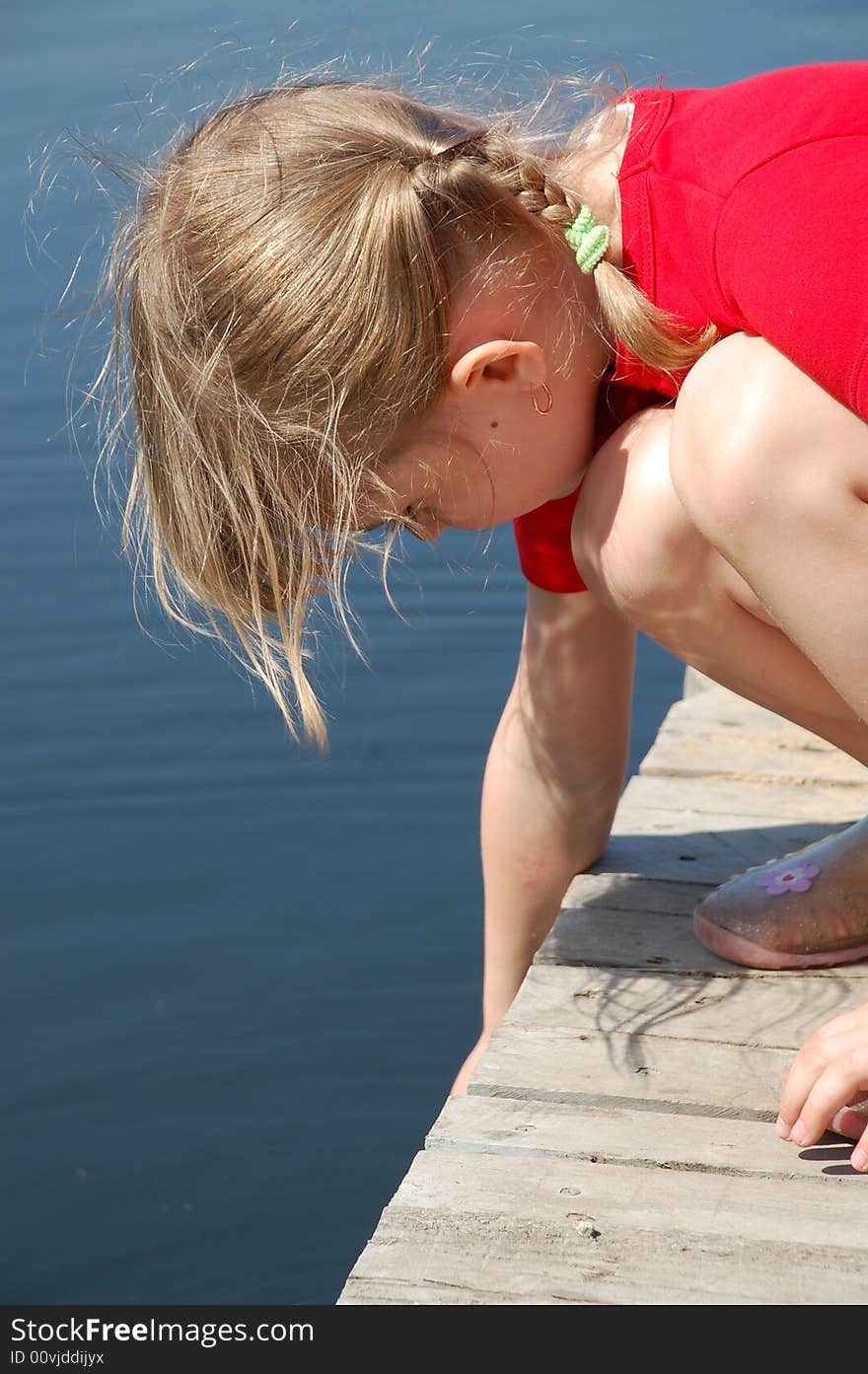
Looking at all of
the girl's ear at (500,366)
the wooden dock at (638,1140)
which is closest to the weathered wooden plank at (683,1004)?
the wooden dock at (638,1140)

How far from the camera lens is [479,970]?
6.89 ft

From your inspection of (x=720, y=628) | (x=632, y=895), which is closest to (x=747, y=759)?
(x=632, y=895)

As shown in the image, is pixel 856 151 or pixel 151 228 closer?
pixel 856 151

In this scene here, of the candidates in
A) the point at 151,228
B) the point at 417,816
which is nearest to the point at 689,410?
the point at 151,228

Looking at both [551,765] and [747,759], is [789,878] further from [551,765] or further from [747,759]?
[747,759]

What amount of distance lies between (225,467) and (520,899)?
2.16 ft

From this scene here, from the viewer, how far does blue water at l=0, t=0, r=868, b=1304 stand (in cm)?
171

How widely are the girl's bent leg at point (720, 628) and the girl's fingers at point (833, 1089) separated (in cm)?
29

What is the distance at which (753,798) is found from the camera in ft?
6.13

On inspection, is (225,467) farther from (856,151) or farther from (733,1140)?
(733,1140)

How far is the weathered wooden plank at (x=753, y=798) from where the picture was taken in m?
1.82

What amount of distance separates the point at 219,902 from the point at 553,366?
1150 millimetres

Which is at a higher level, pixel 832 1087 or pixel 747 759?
pixel 832 1087

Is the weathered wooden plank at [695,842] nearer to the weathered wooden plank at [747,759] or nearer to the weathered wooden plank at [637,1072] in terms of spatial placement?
the weathered wooden plank at [747,759]
